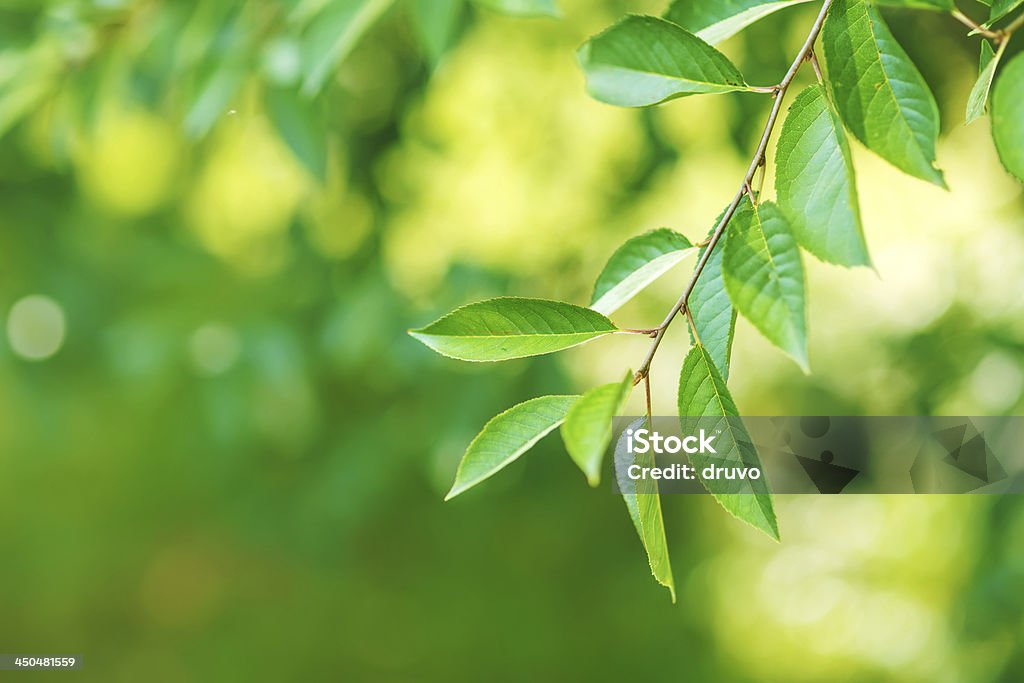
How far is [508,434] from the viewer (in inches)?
12.4

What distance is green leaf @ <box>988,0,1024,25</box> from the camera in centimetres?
31

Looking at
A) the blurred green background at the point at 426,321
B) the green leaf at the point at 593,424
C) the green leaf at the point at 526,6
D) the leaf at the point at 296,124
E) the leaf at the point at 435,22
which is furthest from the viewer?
the blurred green background at the point at 426,321

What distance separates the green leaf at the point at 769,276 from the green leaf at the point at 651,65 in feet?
0.20

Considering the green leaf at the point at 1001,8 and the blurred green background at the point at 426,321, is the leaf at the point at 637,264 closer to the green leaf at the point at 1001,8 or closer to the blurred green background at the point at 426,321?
the green leaf at the point at 1001,8

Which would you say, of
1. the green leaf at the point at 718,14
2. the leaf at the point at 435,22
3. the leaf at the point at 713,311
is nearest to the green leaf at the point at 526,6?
the leaf at the point at 435,22

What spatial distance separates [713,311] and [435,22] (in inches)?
19.2

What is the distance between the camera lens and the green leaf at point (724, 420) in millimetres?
308

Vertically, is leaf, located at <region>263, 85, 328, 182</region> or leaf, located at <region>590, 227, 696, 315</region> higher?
leaf, located at <region>263, 85, 328, 182</region>

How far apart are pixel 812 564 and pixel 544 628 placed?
0.80 metres

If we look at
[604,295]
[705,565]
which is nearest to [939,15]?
[604,295]

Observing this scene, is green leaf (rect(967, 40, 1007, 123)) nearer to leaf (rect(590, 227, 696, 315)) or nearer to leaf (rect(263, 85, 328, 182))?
leaf (rect(590, 227, 696, 315))

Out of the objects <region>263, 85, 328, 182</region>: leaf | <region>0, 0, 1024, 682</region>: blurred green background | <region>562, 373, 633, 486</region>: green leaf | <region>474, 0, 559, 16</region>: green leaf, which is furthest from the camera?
<region>0, 0, 1024, 682</region>: blurred green background

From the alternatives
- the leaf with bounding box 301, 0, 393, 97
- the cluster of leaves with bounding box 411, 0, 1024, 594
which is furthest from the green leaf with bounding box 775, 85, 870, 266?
the leaf with bounding box 301, 0, 393, 97

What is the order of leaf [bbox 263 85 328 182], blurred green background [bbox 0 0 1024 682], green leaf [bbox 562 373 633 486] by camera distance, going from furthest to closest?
blurred green background [bbox 0 0 1024 682] → leaf [bbox 263 85 328 182] → green leaf [bbox 562 373 633 486]
